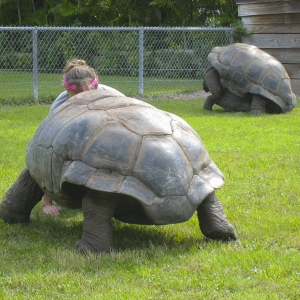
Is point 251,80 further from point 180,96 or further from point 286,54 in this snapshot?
point 286,54

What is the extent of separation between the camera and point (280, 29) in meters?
14.0

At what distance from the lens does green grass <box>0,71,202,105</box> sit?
12.6m

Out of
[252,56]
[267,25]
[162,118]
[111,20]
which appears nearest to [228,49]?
[252,56]

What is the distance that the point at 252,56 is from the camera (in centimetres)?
1073

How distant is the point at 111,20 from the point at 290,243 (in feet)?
55.5

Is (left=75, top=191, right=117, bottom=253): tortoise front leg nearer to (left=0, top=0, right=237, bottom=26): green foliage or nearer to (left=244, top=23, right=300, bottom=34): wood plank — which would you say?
(left=244, top=23, right=300, bottom=34): wood plank

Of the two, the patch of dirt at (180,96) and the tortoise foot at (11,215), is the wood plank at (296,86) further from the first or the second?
the tortoise foot at (11,215)

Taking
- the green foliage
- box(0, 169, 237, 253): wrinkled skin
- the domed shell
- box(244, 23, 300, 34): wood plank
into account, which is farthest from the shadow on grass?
the green foliage

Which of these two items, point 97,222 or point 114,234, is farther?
point 114,234

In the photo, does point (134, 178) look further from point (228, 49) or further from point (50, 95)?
point (50, 95)

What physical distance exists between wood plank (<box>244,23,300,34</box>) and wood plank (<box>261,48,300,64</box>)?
0.39 m

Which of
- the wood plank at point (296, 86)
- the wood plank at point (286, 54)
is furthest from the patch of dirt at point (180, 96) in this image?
the wood plank at point (296, 86)

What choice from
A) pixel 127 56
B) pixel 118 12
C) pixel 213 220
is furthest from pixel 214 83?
pixel 118 12

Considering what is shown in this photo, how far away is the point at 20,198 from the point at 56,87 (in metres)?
10.5
